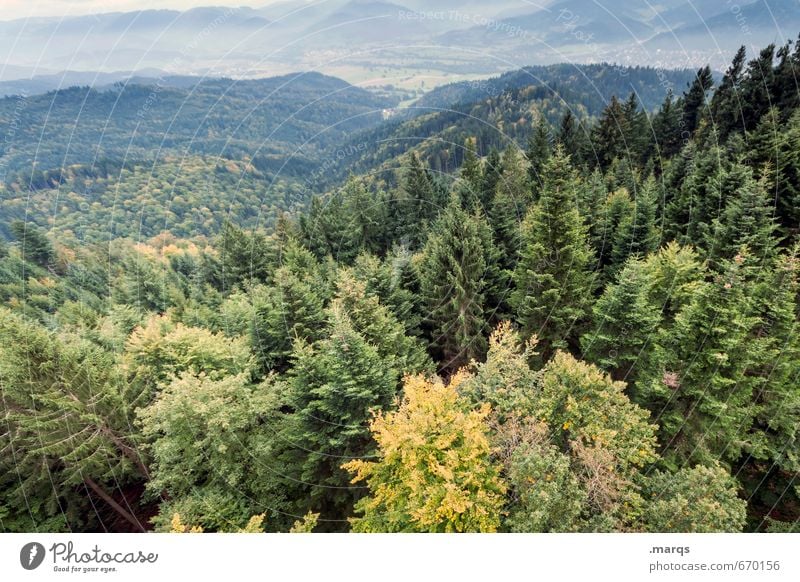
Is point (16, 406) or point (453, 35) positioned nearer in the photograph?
point (16, 406)

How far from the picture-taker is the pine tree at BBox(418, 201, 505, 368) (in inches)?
1336

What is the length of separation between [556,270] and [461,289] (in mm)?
7544

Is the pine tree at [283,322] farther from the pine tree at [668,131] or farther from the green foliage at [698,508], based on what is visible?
the pine tree at [668,131]

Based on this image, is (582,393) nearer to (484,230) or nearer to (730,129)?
A: (484,230)

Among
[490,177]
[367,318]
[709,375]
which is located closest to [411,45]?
[490,177]

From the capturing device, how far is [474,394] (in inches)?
885

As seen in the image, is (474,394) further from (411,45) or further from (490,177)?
(490,177)

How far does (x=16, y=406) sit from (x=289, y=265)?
29096 millimetres

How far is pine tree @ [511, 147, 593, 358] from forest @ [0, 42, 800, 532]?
0.17 metres

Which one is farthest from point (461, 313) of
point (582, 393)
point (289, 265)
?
point (289, 265)

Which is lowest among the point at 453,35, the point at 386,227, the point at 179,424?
the point at 179,424

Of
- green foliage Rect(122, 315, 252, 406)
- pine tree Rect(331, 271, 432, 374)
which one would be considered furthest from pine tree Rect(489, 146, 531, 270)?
green foliage Rect(122, 315, 252, 406)

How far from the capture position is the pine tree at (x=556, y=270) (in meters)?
29.6

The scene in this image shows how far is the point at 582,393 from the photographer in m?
19.5
